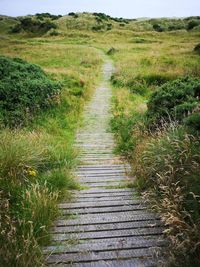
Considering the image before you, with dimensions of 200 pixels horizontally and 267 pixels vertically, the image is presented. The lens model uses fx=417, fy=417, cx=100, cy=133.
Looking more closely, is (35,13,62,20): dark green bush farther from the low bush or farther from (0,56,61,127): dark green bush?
the low bush

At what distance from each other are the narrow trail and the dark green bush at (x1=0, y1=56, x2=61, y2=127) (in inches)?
149

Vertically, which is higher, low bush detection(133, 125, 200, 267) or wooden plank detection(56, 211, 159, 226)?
low bush detection(133, 125, 200, 267)

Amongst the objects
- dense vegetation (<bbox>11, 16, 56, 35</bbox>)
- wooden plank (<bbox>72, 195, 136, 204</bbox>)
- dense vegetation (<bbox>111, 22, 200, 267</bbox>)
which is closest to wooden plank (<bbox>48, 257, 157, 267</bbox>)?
dense vegetation (<bbox>111, 22, 200, 267</bbox>)

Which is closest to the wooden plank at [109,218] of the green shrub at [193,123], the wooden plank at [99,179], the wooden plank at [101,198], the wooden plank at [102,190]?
the wooden plank at [101,198]

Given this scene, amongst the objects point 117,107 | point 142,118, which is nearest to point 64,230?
point 142,118

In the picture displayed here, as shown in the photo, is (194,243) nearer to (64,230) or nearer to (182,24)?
(64,230)

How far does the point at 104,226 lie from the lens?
19.4ft

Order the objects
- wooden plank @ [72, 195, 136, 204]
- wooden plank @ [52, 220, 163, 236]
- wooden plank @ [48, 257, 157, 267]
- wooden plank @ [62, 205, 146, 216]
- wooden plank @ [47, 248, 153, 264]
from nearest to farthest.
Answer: wooden plank @ [48, 257, 157, 267] < wooden plank @ [47, 248, 153, 264] < wooden plank @ [52, 220, 163, 236] < wooden plank @ [62, 205, 146, 216] < wooden plank @ [72, 195, 136, 204]

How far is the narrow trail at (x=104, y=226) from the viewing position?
505cm

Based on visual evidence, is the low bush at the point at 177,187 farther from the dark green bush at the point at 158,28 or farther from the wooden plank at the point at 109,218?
the dark green bush at the point at 158,28

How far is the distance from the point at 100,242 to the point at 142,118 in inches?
262

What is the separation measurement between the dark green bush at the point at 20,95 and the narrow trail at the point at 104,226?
149 inches

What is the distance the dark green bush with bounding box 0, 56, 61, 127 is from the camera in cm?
1225

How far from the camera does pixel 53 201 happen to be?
241 inches
